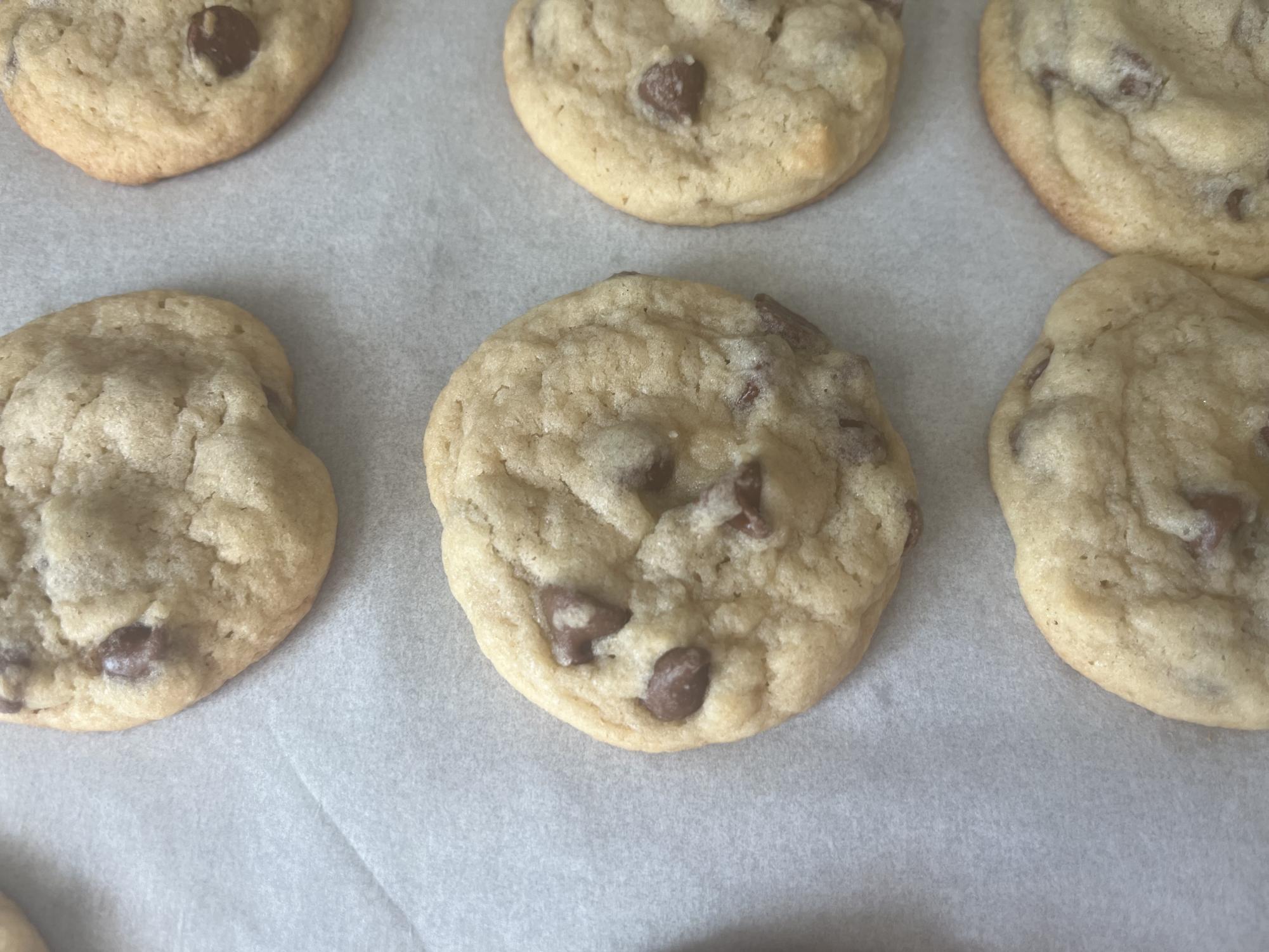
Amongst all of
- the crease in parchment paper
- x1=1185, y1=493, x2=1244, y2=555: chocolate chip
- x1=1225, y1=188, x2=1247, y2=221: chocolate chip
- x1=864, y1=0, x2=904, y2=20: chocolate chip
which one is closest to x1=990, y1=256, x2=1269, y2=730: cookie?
x1=1185, y1=493, x2=1244, y2=555: chocolate chip

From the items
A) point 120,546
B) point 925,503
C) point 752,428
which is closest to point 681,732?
point 752,428

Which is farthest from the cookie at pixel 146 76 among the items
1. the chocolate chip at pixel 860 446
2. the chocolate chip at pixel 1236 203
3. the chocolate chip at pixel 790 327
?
the chocolate chip at pixel 1236 203

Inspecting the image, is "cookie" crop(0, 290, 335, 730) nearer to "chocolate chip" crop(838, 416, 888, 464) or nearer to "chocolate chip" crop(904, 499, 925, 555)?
"chocolate chip" crop(838, 416, 888, 464)

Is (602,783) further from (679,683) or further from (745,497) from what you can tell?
(745,497)

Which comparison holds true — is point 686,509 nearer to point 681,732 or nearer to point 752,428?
point 752,428

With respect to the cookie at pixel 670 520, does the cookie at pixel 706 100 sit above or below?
above

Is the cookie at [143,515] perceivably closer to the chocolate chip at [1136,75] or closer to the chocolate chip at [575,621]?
the chocolate chip at [575,621]

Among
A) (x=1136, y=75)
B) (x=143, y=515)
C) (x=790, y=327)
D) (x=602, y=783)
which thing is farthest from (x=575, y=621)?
(x=1136, y=75)
